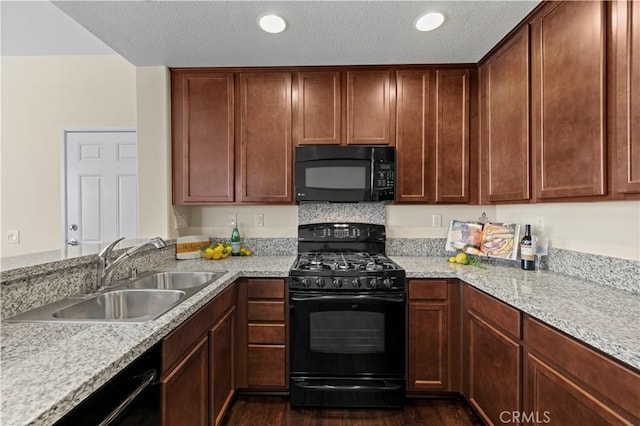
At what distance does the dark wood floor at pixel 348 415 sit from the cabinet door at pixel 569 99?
146 centimetres

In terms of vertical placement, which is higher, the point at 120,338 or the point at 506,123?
the point at 506,123

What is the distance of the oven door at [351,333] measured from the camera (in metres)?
1.96

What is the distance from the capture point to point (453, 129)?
7.79ft

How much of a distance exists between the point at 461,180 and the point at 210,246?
214cm

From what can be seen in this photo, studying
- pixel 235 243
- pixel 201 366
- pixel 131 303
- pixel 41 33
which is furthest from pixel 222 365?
pixel 41 33

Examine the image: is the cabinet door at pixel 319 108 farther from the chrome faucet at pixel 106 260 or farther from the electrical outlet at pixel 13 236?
the electrical outlet at pixel 13 236

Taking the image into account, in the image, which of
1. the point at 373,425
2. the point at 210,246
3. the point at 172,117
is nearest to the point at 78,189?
the point at 172,117

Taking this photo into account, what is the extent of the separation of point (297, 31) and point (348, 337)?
2.00 metres

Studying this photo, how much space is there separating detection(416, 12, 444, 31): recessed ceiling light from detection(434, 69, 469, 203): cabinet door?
591mm

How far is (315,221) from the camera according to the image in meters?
2.68

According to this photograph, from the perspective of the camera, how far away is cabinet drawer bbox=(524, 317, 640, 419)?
863 mm

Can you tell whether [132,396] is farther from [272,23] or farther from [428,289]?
[272,23]

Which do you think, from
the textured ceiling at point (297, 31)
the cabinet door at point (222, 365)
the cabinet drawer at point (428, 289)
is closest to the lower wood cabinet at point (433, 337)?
the cabinet drawer at point (428, 289)

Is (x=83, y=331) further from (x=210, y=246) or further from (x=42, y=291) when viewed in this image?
(x=210, y=246)
